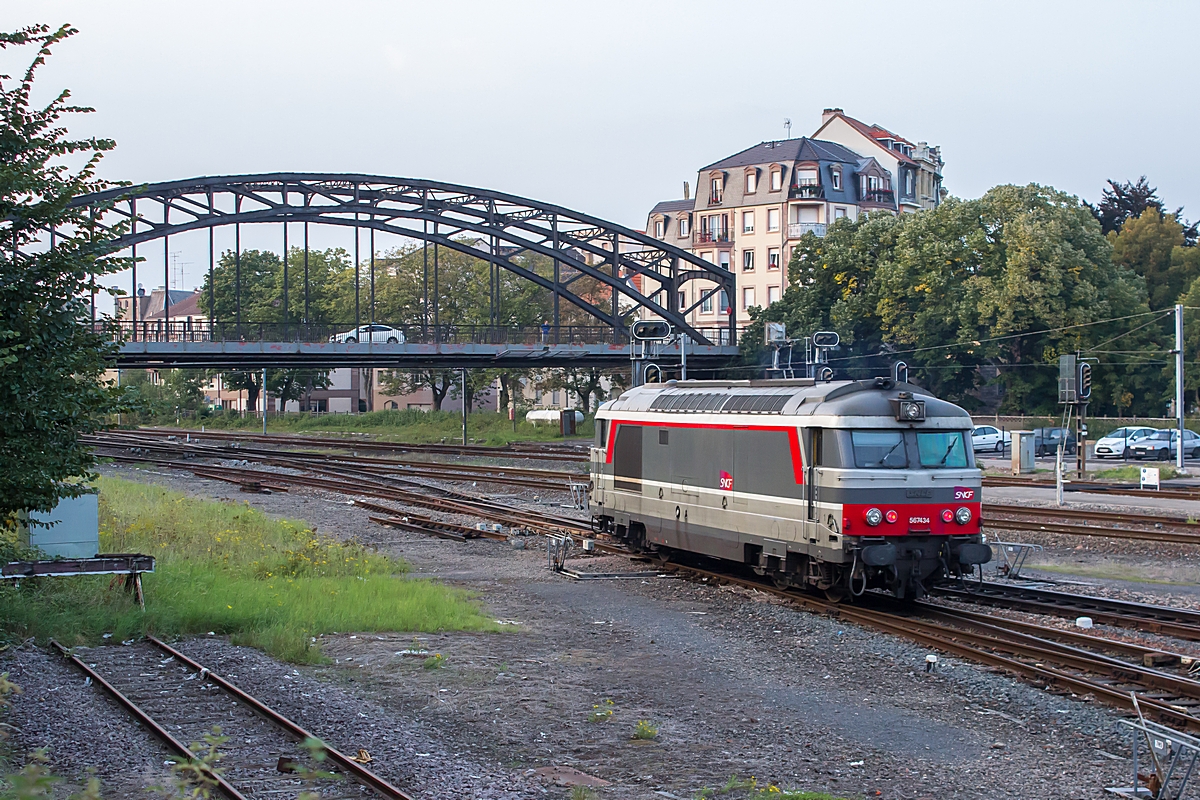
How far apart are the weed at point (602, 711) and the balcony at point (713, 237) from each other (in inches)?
2930

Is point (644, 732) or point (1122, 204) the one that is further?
point (1122, 204)

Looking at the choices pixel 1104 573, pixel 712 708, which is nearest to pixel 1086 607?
pixel 1104 573

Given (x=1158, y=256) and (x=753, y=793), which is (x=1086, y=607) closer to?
(x=753, y=793)

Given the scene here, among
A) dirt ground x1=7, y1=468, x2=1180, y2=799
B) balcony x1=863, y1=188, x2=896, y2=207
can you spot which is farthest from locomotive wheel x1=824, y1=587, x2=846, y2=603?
balcony x1=863, y1=188, x2=896, y2=207

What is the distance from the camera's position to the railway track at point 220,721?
8.86m

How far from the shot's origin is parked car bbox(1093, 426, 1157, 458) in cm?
4716

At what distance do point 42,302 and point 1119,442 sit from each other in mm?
43681

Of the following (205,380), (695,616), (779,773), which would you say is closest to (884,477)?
(695,616)

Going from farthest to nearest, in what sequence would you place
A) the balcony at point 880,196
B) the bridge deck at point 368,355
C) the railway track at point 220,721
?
the balcony at point 880,196 < the bridge deck at point 368,355 < the railway track at point 220,721

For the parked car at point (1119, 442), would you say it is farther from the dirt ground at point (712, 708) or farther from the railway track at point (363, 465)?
the dirt ground at point (712, 708)

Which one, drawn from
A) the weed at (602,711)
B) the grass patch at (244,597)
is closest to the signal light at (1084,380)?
the grass patch at (244,597)

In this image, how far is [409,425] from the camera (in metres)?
74.0

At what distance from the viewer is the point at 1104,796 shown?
883cm

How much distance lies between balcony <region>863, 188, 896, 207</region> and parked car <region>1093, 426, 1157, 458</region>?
36570 mm
